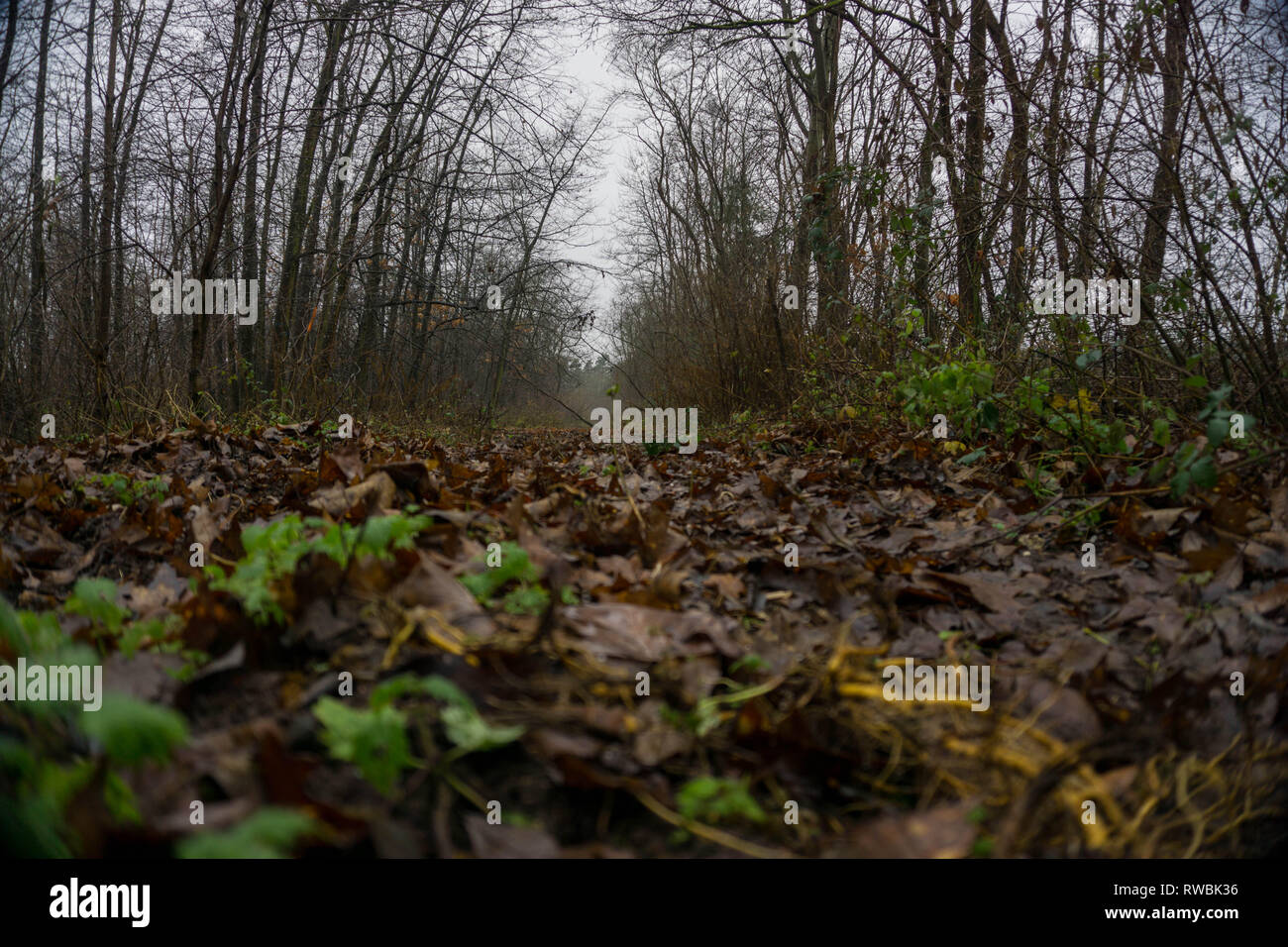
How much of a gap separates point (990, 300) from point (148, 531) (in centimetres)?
586

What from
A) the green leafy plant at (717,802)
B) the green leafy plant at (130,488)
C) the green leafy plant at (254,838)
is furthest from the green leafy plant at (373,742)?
the green leafy plant at (130,488)

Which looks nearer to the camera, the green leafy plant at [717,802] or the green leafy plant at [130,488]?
the green leafy plant at [717,802]

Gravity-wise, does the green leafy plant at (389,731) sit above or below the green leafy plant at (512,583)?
below

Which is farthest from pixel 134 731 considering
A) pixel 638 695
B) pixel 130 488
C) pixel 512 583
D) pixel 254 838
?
pixel 130 488

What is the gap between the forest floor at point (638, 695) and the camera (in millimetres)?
958

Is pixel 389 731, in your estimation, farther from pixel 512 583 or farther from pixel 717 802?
pixel 512 583

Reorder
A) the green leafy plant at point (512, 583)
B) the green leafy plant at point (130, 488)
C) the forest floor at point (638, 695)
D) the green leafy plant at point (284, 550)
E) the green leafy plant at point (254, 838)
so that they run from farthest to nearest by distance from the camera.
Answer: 1. the green leafy plant at point (130, 488)
2. the green leafy plant at point (512, 583)
3. the green leafy plant at point (284, 550)
4. the forest floor at point (638, 695)
5. the green leafy plant at point (254, 838)

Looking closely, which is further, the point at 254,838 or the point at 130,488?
the point at 130,488

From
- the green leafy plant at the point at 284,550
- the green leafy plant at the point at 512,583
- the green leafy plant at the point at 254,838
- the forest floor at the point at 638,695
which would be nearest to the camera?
the green leafy plant at the point at 254,838

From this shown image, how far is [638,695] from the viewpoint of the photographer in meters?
1.29

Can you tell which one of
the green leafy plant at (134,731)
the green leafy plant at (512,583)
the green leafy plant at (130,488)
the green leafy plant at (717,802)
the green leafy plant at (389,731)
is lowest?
the green leafy plant at (717,802)

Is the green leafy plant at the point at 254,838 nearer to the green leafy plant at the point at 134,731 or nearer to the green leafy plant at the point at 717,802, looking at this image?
the green leafy plant at the point at 134,731

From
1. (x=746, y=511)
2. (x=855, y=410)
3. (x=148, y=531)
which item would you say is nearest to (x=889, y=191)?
(x=855, y=410)
